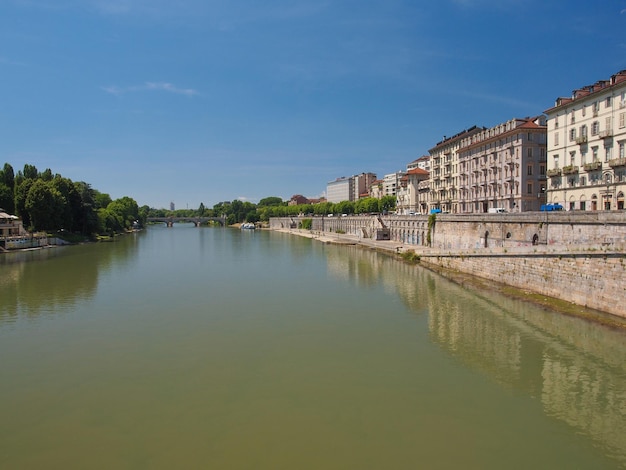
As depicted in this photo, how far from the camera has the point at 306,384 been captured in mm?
14453

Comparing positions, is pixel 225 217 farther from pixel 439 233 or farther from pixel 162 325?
pixel 162 325

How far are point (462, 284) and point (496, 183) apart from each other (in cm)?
2514

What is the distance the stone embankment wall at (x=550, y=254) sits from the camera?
68.6 feet

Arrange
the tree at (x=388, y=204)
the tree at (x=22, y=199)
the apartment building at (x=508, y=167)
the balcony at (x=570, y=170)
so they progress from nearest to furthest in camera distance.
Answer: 1. the balcony at (x=570, y=170)
2. the apartment building at (x=508, y=167)
3. the tree at (x=22, y=199)
4. the tree at (x=388, y=204)

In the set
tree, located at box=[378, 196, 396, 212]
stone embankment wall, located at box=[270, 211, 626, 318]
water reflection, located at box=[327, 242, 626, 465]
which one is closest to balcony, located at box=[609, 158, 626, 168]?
stone embankment wall, located at box=[270, 211, 626, 318]

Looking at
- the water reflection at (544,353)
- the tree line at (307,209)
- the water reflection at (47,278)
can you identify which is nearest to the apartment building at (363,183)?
the tree line at (307,209)

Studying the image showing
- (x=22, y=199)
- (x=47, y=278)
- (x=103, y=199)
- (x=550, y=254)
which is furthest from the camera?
(x=103, y=199)

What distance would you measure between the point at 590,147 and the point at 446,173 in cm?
3135

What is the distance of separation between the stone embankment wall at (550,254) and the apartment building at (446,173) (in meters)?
20.5

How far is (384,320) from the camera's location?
23094 millimetres

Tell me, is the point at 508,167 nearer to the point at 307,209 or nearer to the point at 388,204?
the point at 388,204

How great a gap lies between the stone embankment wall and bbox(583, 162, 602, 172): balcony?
823cm

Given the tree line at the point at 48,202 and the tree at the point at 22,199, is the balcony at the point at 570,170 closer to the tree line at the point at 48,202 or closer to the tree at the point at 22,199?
the tree line at the point at 48,202

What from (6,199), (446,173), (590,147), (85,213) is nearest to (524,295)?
(590,147)
